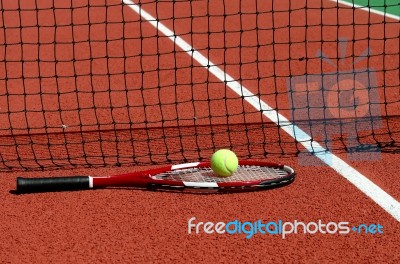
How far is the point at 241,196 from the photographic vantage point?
5.14m

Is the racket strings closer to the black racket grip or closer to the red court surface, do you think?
the red court surface

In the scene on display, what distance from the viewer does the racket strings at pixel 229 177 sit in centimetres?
531

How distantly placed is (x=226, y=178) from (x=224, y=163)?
0.46ft

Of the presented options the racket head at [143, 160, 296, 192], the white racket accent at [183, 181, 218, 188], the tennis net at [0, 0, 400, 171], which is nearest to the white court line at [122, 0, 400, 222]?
the tennis net at [0, 0, 400, 171]

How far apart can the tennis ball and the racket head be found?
0.06 meters

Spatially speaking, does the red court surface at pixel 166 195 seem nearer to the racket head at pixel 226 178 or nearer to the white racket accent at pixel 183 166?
the racket head at pixel 226 178

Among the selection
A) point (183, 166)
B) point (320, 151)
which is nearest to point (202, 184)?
point (183, 166)

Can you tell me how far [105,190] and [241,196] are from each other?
104cm

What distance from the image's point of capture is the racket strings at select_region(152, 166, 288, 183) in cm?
531

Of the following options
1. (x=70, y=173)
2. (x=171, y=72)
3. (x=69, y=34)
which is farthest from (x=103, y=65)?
(x=70, y=173)

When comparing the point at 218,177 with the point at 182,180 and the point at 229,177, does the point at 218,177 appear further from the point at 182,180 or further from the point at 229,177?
the point at 182,180

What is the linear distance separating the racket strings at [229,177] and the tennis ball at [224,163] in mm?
56

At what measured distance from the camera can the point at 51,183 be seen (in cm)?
524

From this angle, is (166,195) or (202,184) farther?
(166,195)
